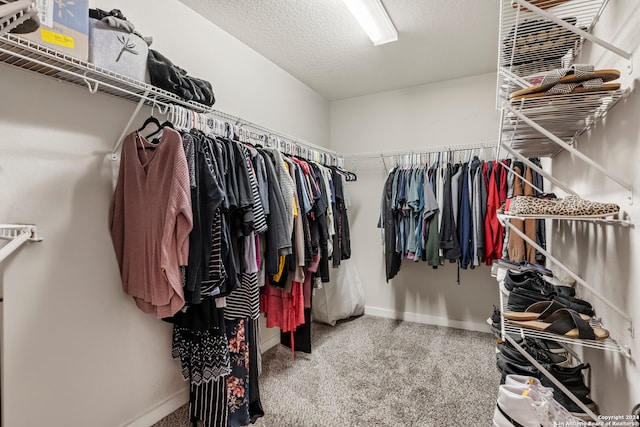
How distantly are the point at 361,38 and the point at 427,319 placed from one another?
2677 mm

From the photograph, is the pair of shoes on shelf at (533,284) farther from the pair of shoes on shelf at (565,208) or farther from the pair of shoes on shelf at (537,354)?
the pair of shoes on shelf at (565,208)

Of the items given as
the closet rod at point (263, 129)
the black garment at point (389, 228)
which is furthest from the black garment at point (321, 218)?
the black garment at point (389, 228)

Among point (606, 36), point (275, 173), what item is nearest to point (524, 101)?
point (606, 36)

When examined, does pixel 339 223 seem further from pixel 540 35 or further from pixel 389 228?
pixel 540 35

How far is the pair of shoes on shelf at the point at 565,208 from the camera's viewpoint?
1025mm

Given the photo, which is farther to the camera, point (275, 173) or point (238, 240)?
point (275, 173)

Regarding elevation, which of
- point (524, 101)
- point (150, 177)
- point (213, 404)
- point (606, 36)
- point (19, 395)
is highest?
point (606, 36)

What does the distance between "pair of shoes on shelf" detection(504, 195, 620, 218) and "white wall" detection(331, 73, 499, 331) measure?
2.07m

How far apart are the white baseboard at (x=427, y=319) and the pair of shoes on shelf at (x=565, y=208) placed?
2225 millimetres

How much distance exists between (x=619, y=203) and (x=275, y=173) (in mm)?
1566

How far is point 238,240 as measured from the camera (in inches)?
65.6

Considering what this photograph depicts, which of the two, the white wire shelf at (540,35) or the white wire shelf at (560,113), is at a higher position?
the white wire shelf at (540,35)

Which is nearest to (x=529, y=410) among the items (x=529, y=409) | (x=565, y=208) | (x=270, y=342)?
(x=529, y=409)

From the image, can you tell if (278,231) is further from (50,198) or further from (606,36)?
(606,36)
